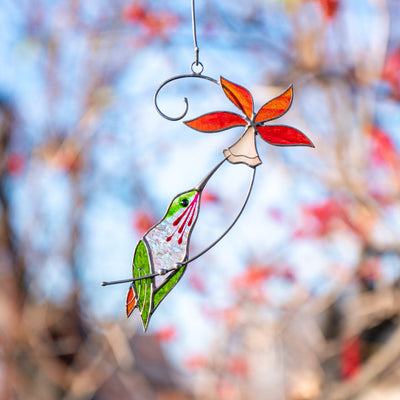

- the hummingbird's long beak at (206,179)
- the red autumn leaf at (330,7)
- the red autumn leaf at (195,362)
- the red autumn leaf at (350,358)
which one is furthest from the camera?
the red autumn leaf at (195,362)

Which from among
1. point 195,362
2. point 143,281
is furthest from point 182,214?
point 195,362

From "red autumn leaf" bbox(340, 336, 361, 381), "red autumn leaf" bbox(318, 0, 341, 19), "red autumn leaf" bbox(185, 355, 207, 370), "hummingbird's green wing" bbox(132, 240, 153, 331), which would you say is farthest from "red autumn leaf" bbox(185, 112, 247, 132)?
"red autumn leaf" bbox(185, 355, 207, 370)

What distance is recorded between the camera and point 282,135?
0.92 m

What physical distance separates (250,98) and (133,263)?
1.18 feet

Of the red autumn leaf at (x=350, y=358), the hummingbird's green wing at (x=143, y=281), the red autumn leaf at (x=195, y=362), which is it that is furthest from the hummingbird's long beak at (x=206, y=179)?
the red autumn leaf at (x=195, y=362)

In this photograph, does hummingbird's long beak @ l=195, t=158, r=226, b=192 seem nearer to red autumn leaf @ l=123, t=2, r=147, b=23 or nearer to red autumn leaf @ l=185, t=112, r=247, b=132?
red autumn leaf @ l=185, t=112, r=247, b=132

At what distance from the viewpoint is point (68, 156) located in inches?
135

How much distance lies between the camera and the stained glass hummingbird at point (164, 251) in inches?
34.8

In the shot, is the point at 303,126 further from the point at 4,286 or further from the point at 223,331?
the point at 4,286

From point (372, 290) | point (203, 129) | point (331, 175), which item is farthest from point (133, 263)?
point (372, 290)

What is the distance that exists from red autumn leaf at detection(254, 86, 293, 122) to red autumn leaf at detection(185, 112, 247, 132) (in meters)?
0.03

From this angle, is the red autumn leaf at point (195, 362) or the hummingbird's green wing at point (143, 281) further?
the red autumn leaf at point (195, 362)

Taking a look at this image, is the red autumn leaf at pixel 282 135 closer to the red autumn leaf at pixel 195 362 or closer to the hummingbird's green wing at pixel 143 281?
the hummingbird's green wing at pixel 143 281

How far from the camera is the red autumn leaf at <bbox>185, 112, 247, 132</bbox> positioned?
908 mm
